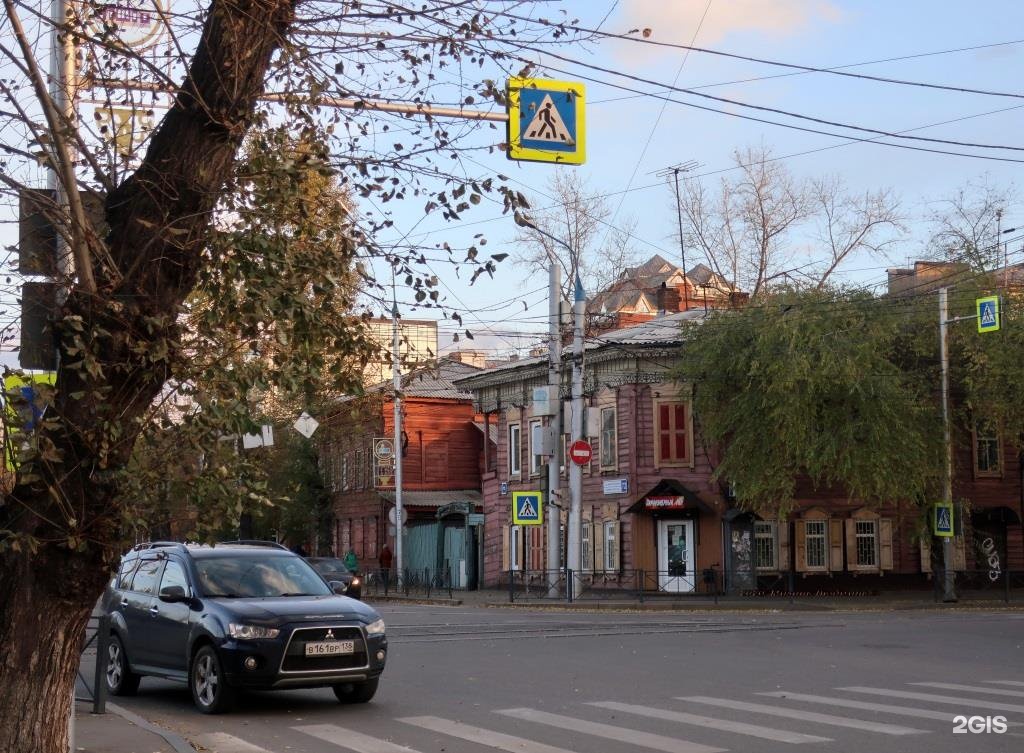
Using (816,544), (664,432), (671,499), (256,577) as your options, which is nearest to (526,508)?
(671,499)

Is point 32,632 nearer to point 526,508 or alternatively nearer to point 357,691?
point 357,691

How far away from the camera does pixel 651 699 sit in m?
14.4

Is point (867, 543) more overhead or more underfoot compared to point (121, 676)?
more overhead

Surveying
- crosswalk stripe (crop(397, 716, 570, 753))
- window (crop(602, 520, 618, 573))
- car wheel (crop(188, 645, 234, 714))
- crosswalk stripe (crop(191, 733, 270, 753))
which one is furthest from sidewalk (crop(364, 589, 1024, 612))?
crosswalk stripe (crop(191, 733, 270, 753))

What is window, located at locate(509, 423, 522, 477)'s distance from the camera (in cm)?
5084

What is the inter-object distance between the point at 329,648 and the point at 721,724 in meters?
4.03

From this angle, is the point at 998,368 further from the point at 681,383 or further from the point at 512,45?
the point at 512,45

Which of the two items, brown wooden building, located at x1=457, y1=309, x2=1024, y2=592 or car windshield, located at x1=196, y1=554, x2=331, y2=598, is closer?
car windshield, located at x1=196, y1=554, x2=331, y2=598

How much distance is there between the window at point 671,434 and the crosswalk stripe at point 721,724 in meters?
29.8

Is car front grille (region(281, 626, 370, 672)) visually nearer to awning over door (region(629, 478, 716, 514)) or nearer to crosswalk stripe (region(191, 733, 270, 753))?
crosswalk stripe (region(191, 733, 270, 753))

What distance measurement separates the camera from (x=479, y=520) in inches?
2044

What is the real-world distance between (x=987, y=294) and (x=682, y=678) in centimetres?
2647

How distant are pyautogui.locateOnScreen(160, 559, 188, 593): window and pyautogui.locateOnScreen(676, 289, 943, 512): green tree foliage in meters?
25.1

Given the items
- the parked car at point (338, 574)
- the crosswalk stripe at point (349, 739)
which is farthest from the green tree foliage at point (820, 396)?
the crosswalk stripe at point (349, 739)
